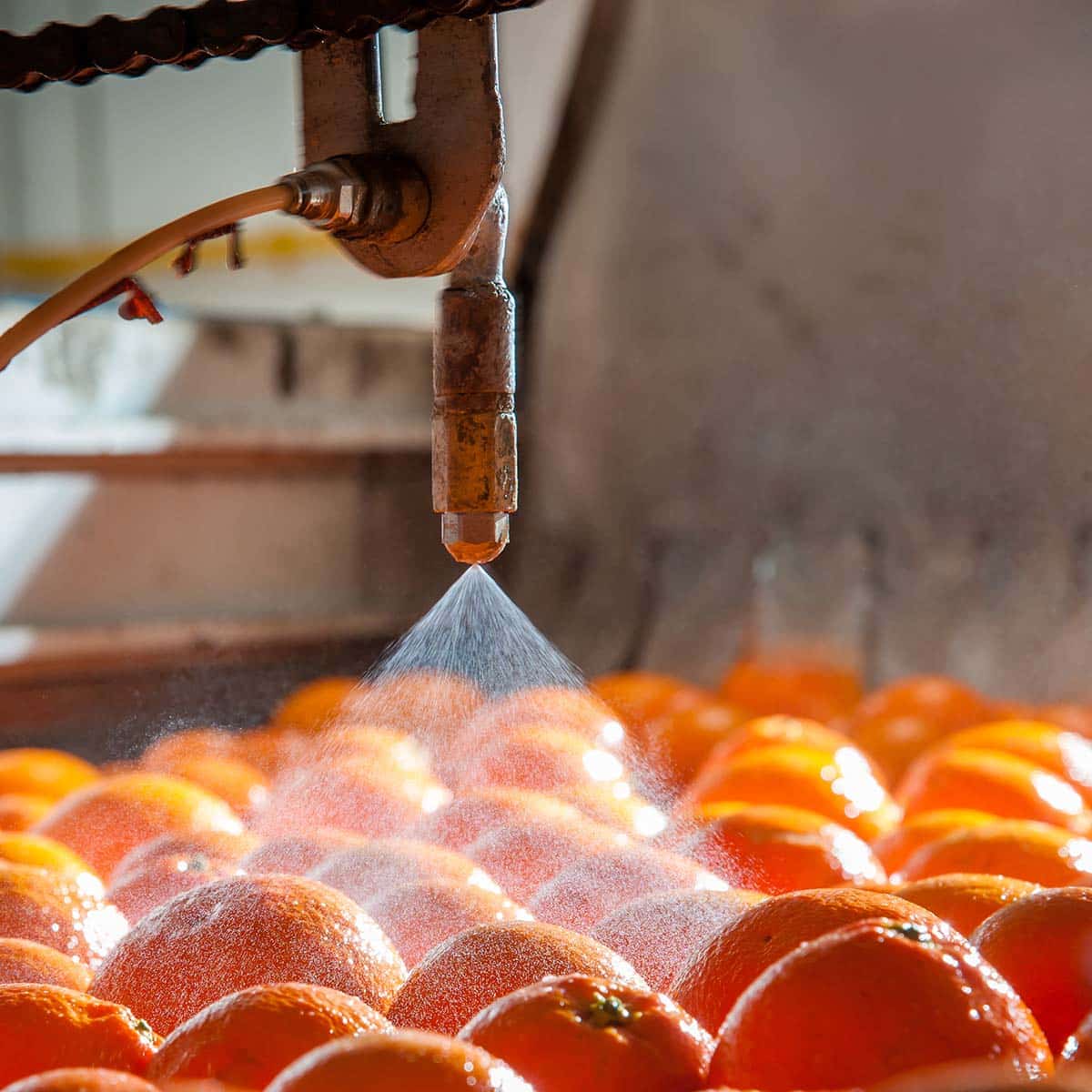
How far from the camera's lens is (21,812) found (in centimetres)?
135

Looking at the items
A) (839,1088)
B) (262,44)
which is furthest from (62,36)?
(839,1088)

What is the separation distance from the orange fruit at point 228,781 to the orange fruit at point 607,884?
45cm

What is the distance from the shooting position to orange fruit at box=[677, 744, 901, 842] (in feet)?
4.33

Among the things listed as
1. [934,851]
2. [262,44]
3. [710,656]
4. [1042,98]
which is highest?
[1042,98]

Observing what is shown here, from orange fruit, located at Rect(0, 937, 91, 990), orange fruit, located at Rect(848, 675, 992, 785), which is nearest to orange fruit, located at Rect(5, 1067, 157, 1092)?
orange fruit, located at Rect(0, 937, 91, 990)

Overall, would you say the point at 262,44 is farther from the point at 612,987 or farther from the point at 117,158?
the point at 117,158

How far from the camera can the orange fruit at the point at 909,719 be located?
1699 mm

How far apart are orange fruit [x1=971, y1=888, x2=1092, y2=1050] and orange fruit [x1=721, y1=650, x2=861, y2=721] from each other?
1.24 meters

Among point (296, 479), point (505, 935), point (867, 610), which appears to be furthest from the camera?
point (296, 479)

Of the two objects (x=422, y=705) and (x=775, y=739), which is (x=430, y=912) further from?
(x=422, y=705)

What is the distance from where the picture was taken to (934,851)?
3.56 ft

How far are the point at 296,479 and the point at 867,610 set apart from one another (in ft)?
3.39

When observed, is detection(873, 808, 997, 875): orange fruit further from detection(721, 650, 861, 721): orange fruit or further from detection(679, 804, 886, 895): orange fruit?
detection(721, 650, 861, 721): orange fruit

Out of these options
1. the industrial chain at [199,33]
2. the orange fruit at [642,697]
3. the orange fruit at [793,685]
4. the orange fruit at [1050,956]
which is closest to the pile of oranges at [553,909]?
the orange fruit at [1050,956]
